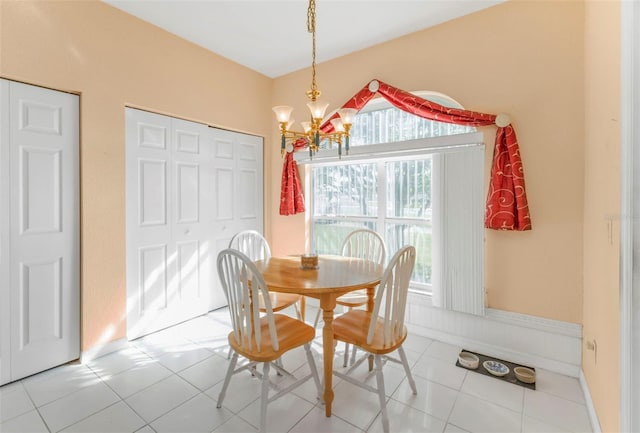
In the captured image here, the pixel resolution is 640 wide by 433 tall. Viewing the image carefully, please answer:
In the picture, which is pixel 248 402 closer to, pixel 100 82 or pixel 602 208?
pixel 602 208

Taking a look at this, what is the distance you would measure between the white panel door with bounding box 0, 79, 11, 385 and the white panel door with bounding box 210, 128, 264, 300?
1579mm

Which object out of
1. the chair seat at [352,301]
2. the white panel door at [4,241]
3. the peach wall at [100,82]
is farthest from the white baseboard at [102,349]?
the chair seat at [352,301]

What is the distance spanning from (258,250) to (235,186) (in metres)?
0.94

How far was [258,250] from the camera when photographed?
9.85 feet

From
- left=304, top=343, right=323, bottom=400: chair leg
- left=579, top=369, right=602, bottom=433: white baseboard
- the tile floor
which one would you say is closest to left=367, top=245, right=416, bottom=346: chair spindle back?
left=304, top=343, right=323, bottom=400: chair leg

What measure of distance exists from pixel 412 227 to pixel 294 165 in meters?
1.56

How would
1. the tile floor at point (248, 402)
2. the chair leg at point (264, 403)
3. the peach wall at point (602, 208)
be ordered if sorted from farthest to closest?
the tile floor at point (248, 402)
the chair leg at point (264, 403)
the peach wall at point (602, 208)

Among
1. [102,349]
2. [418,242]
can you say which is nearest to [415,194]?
[418,242]

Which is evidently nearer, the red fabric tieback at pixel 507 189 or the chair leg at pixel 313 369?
the chair leg at pixel 313 369

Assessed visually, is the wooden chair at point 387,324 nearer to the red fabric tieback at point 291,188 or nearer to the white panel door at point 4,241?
the red fabric tieback at point 291,188

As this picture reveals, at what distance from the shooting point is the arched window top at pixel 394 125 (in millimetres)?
2711

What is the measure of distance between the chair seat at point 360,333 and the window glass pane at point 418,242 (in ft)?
3.42

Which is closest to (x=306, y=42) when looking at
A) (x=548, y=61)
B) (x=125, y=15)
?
(x=125, y=15)

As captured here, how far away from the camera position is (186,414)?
68.5 inches
